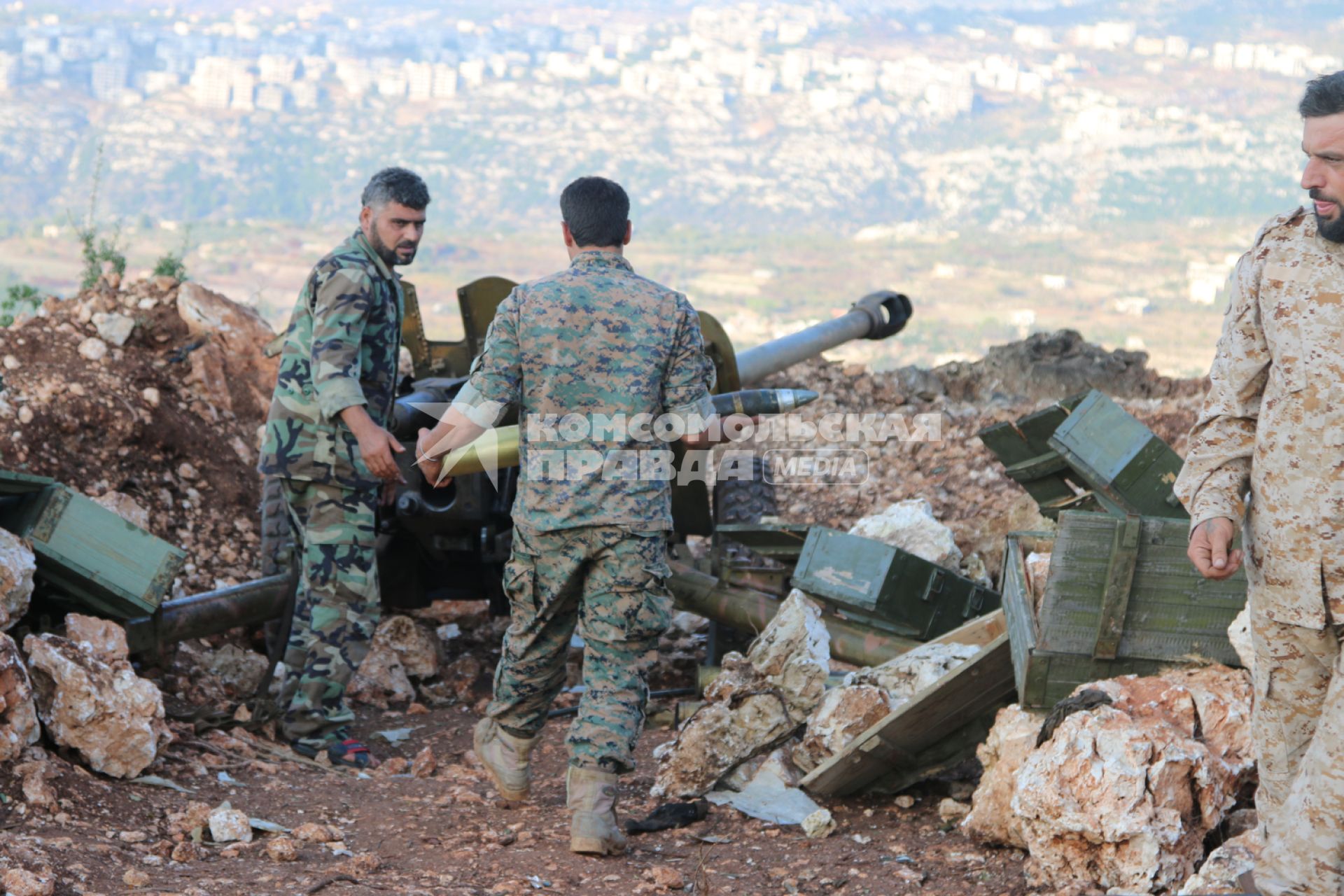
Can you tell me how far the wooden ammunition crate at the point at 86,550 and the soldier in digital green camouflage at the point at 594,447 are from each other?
54.9 inches

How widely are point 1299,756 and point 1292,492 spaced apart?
20.9 inches

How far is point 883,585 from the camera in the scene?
5.03m

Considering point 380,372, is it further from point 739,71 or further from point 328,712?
point 739,71

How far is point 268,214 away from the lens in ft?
199

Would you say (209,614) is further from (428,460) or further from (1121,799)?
(1121,799)

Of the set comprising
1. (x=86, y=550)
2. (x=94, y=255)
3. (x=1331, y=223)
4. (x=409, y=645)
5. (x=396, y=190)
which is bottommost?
(x=409, y=645)

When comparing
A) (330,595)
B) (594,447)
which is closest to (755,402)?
(594,447)

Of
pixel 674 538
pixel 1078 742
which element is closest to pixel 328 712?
pixel 674 538

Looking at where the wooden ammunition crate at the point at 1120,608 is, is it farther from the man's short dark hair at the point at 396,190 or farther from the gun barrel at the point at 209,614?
the gun barrel at the point at 209,614

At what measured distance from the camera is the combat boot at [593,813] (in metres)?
3.77

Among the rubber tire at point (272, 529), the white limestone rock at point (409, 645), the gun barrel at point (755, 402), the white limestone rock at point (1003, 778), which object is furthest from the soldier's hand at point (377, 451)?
the white limestone rock at point (1003, 778)

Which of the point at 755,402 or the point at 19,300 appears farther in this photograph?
the point at 19,300

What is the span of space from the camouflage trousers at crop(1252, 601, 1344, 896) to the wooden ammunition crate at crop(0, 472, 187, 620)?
3.38 meters

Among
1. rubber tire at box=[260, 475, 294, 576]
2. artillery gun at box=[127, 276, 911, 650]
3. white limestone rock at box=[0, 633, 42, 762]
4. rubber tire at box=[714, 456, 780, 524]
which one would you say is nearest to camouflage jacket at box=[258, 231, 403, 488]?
artillery gun at box=[127, 276, 911, 650]
